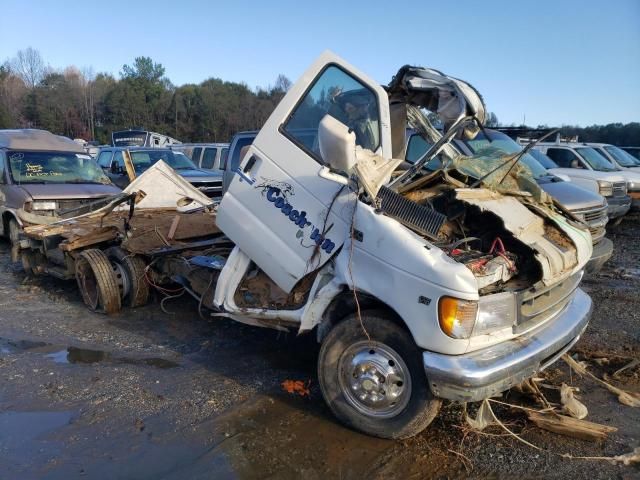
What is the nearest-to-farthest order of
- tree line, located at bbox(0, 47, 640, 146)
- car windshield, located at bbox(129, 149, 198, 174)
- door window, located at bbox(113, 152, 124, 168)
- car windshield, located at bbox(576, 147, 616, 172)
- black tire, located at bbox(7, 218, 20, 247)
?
1. black tire, located at bbox(7, 218, 20, 247)
2. car windshield, located at bbox(576, 147, 616, 172)
3. car windshield, located at bbox(129, 149, 198, 174)
4. door window, located at bbox(113, 152, 124, 168)
5. tree line, located at bbox(0, 47, 640, 146)

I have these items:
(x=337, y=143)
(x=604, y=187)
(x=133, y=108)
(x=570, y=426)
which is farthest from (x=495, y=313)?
(x=133, y=108)

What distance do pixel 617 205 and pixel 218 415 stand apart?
1094 cm

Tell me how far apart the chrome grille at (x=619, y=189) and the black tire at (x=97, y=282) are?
417 inches

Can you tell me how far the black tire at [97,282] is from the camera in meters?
6.28

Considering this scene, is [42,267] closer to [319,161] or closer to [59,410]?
[59,410]

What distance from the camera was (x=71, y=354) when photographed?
17.5 ft

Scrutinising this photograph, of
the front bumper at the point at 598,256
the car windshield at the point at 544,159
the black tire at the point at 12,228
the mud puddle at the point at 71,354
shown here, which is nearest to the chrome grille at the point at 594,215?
the front bumper at the point at 598,256

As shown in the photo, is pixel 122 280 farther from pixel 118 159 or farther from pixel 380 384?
pixel 118 159

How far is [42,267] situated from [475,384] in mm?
6465

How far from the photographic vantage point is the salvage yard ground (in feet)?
11.3

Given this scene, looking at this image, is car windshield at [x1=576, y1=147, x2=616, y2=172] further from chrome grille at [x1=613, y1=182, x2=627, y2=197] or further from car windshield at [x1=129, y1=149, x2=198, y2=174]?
car windshield at [x1=129, y1=149, x2=198, y2=174]

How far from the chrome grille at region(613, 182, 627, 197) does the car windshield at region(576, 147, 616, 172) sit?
0.89 metres

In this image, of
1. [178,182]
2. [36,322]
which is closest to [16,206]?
[178,182]

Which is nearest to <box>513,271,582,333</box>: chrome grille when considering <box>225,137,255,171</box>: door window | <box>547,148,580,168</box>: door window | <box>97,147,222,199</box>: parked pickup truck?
<box>225,137,255,171</box>: door window
